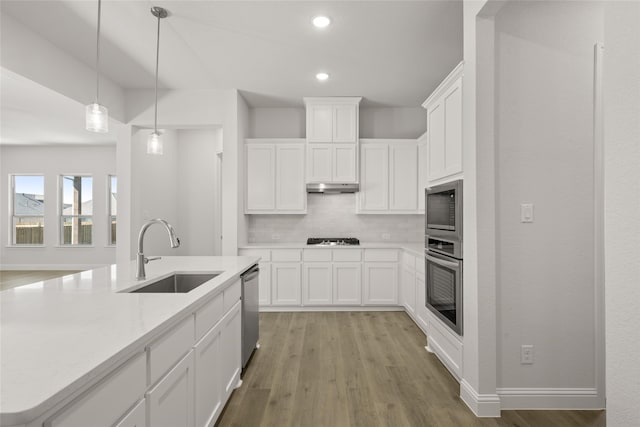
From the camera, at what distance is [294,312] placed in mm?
4441

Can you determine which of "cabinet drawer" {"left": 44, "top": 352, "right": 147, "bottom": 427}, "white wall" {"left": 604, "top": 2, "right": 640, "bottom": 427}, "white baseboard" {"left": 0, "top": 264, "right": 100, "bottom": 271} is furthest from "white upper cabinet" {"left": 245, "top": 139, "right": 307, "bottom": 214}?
"white baseboard" {"left": 0, "top": 264, "right": 100, "bottom": 271}

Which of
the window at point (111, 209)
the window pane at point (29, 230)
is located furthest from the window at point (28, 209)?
the window at point (111, 209)

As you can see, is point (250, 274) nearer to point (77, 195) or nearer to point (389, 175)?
point (389, 175)

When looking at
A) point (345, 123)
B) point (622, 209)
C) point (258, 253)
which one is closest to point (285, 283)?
point (258, 253)

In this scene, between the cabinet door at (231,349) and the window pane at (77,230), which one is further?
the window pane at (77,230)

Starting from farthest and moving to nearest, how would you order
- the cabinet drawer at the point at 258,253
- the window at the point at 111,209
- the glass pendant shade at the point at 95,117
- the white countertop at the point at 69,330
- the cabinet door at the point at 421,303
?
the window at the point at 111,209, the cabinet drawer at the point at 258,253, the cabinet door at the point at 421,303, the glass pendant shade at the point at 95,117, the white countertop at the point at 69,330

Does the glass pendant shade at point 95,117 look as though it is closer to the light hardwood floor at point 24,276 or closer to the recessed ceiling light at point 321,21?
the recessed ceiling light at point 321,21

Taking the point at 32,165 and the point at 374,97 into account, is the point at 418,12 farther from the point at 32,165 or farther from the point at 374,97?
the point at 32,165

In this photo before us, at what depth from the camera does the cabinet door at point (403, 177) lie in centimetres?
473

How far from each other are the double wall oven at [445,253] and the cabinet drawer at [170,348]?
1757 mm

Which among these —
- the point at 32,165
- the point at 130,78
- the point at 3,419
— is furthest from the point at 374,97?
the point at 32,165

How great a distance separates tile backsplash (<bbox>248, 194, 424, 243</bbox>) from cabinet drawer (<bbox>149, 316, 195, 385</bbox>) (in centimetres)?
347

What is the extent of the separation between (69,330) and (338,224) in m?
4.10

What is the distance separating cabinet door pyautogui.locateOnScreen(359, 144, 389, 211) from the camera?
186 inches
